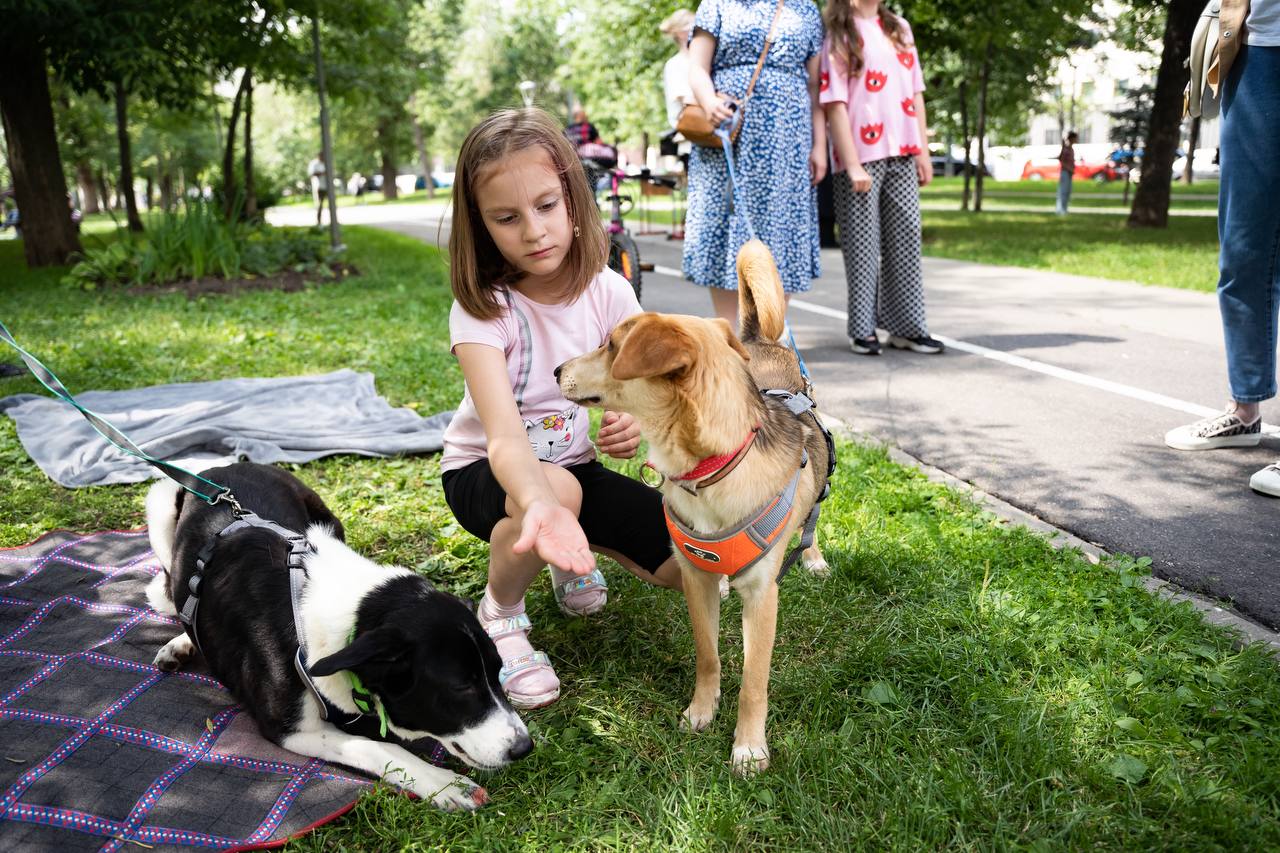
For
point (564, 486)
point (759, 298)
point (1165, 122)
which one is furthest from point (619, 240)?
point (1165, 122)

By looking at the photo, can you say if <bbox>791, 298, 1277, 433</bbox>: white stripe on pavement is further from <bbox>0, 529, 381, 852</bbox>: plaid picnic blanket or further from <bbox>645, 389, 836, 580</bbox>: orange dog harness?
<bbox>0, 529, 381, 852</bbox>: plaid picnic blanket

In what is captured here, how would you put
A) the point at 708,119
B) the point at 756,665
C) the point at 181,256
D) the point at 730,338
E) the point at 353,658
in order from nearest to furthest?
the point at 353,658 → the point at 756,665 → the point at 730,338 → the point at 708,119 → the point at 181,256

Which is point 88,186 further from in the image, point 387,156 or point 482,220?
point 482,220

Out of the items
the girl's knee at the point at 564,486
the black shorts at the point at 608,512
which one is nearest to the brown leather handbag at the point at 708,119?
the black shorts at the point at 608,512

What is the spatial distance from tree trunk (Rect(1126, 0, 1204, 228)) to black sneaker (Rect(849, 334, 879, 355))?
43.6 feet

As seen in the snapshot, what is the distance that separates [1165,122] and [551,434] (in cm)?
1913

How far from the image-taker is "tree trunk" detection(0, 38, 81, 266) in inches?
566

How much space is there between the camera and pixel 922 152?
6973 mm

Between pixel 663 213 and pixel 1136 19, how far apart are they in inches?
574

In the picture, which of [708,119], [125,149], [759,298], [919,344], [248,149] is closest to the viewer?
[759,298]

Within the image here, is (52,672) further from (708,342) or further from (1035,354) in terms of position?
(1035,354)

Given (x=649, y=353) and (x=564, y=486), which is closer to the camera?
(x=649, y=353)

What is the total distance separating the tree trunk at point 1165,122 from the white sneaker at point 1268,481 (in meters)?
15.5

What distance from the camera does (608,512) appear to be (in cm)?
316
